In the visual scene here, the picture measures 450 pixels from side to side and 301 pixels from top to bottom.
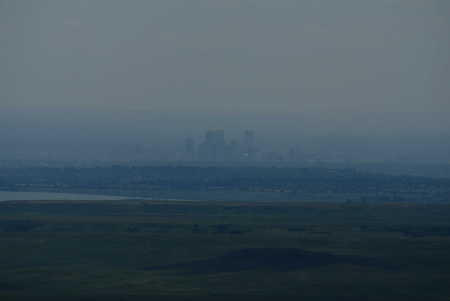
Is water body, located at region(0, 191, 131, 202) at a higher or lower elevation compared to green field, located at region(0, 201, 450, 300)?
higher

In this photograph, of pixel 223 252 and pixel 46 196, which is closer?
pixel 223 252

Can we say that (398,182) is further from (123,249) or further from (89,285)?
(89,285)

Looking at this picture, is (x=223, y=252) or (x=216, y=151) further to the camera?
(x=216, y=151)

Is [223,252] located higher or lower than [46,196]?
lower

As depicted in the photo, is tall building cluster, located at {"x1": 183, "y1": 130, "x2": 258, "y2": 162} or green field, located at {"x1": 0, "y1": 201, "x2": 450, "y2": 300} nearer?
green field, located at {"x1": 0, "y1": 201, "x2": 450, "y2": 300}

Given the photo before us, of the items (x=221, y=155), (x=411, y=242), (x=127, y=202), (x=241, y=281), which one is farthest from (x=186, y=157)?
(x=241, y=281)
